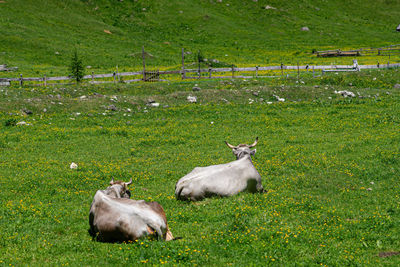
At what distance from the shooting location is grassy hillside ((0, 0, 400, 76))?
5506 centimetres

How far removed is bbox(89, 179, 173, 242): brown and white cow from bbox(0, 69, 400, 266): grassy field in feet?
1.07

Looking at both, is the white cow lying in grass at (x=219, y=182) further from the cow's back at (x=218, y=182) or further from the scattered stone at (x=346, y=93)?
the scattered stone at (x=346, y=93)

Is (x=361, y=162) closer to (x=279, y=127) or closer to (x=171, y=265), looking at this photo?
(x=279, y=127)

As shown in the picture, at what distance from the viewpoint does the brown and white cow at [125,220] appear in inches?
347

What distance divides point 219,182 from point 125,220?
3.94 meters

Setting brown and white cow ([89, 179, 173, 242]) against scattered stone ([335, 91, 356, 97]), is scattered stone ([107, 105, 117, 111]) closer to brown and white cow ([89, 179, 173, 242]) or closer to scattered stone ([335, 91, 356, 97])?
scattered stone ([335, 91, 356, 97])

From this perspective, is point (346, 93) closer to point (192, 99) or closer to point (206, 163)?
point (192, 99)

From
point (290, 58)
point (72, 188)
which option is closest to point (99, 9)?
point (290, 58)

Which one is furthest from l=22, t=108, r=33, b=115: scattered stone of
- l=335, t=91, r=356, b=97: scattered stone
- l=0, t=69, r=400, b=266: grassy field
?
l=335, t=91, r=356, b=97: scattered stone

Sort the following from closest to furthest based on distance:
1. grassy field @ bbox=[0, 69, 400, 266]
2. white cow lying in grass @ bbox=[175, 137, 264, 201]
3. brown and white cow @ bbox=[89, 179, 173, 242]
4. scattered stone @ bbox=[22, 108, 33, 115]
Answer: grassy field @ bbox=[0, 69, 400, 266] < brown and white cow @ bbox=[89, 179, 173, 242] < white cow lying in grass @ bbox=[175, 137, 264, 201] < scattered stone @ bbox=[22, 108, 33, 115]

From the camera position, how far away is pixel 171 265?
25.1 feet

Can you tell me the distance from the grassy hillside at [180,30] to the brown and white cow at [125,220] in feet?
127

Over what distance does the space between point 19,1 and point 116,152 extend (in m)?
62.9

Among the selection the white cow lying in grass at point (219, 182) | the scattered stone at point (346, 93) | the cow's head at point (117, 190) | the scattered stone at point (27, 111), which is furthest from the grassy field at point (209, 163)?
the cow's head at point (117, 190)
